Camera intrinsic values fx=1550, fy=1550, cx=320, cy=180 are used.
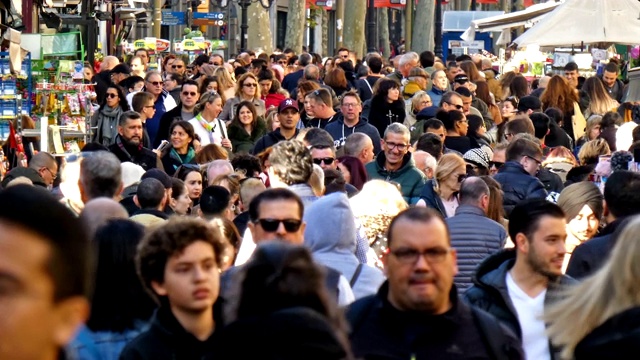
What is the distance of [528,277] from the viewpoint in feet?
18.7

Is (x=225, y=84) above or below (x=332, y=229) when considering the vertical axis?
below

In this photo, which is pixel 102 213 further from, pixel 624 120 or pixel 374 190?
pixel 624 120

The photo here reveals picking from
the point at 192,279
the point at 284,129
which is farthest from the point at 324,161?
the point at 192,279

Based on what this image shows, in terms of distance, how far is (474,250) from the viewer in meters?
7.84

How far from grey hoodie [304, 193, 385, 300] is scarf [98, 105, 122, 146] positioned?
10274 mm

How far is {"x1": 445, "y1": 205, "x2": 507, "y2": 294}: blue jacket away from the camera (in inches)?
305

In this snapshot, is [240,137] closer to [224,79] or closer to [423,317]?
[224,79]

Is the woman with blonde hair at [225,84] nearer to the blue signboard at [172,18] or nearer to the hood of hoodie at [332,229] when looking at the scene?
the hood of hoodie at [332,229]

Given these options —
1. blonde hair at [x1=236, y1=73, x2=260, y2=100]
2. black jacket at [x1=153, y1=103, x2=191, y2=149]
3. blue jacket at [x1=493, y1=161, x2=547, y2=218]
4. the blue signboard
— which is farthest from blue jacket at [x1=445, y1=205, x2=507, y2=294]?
the blue signboard

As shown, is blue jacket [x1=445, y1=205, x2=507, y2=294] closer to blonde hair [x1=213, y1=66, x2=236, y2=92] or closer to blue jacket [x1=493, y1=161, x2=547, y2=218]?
blue jacket [x1=493, y1=161, x2=547, y2=218]

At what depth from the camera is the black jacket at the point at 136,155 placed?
12956 millimetres

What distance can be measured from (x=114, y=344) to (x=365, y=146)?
7234mm

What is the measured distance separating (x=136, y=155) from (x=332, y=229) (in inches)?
275

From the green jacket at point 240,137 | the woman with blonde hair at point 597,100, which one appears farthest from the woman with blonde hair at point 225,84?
the woman with blonde hair at point 597,100
